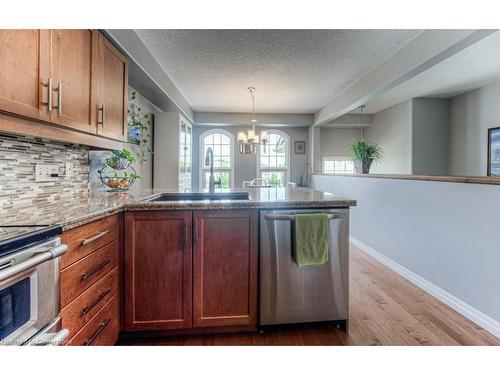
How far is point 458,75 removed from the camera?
13.2 feet

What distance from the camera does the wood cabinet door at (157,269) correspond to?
164 cm

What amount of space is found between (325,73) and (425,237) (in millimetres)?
2451

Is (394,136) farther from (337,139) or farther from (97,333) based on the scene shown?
(97,333)

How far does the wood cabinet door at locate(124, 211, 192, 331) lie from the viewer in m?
1.64

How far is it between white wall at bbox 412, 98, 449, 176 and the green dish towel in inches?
178

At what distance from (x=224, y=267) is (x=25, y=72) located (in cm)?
143

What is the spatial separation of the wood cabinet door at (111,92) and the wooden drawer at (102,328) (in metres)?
1.16

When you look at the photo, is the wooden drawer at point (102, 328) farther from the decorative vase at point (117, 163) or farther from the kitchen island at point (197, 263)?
the decorative vase at point (117, 163)

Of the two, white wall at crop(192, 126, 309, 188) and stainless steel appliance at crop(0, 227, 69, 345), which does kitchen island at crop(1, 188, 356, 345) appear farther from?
white wall at crop(192, 126, 309, 188)

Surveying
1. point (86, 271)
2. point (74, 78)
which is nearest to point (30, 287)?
point (86, 271)

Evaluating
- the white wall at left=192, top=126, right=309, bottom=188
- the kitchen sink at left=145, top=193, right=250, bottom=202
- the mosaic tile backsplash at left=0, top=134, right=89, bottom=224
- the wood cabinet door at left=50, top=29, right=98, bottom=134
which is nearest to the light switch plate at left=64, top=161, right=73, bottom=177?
the mosaic tile backsplash at left=0, top=134, right=89, bottom=224

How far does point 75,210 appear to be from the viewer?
4.49 feet

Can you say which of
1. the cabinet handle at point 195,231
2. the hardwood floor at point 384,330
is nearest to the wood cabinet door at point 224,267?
the cabinet handle at point 195,231
